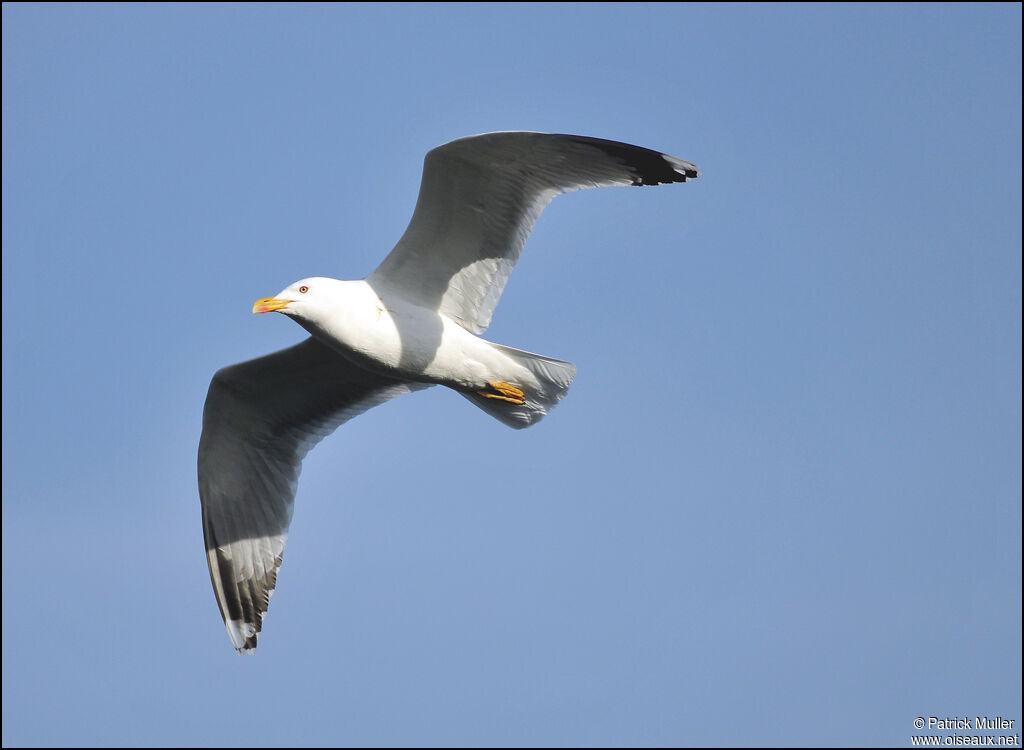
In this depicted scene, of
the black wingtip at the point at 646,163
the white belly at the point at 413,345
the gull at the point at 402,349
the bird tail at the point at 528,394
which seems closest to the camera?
the black wingtip at the point at 646,163

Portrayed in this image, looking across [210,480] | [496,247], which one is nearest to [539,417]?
[496,247]

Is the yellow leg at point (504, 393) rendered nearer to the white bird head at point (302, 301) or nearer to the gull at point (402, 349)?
the gull at point (402, 349)

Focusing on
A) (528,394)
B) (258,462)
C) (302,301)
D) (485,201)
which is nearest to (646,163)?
(485,201)

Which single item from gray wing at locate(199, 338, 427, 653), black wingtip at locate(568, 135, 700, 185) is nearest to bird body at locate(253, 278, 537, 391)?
gray wing at locate(199, 338, 427, 653)

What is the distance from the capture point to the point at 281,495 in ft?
37.7

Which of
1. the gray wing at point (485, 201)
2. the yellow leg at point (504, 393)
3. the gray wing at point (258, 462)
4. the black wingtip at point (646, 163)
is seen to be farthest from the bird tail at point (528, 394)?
the black wingtip at point (646, 163)

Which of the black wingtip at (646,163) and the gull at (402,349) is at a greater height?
the black wingtip at (646,163)

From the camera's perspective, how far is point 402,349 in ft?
31.9

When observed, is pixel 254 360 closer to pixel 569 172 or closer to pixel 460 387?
pixel 460 387

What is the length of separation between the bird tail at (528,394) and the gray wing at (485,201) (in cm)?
54

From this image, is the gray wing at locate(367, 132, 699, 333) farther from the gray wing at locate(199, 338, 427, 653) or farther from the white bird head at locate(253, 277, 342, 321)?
the gray wing at locate(199, 338, 427, 653)

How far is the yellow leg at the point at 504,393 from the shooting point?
10156 mm

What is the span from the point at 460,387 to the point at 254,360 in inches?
74.2

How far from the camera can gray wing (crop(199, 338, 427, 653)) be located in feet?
36.7
